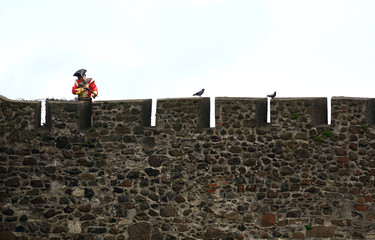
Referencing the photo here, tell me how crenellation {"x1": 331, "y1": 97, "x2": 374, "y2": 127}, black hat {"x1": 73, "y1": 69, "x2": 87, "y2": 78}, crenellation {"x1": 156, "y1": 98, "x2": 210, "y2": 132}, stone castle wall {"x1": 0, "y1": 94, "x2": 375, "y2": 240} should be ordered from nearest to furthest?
1. stone castle wall {"x1": 0, "y1": 94, "x2": 375, "y2": 240}
2. crenellation {"x1": 156, "y1": 98, "x2": 210, "y2": 132}
3. crenellation {"x1": 331, "y1": 97, "x2": 374, "y2": 127}
4. black hat {"x1": 73, "y1": 69, "x2": 87, "y2": 78}

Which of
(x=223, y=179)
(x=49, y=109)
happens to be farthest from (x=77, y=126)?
(x=223, y=179)

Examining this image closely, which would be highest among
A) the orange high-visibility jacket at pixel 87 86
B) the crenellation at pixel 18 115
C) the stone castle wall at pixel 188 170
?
the orange high-visibility jacket at pixel 87 86

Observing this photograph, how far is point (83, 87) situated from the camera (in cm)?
1420

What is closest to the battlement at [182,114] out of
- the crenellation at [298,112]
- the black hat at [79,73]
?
the crenellation at [298,112]

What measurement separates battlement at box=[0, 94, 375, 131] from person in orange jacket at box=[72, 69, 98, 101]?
1.07 ft

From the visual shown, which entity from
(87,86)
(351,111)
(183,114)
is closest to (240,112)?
(183,114)

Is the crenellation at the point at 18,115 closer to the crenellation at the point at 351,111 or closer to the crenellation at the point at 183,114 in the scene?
the crenellation at the point at 183,114

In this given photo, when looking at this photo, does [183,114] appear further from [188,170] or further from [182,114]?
[188,170]

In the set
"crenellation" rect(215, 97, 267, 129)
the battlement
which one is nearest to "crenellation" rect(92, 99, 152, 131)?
the battlement

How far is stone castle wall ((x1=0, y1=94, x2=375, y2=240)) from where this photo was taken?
13359 millimetres

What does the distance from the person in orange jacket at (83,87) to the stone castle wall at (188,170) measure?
0.33 m

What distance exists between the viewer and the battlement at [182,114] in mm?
13742

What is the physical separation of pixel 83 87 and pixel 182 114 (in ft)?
6.84

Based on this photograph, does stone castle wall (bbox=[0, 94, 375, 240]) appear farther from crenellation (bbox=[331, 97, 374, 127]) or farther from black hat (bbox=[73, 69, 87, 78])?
black hat (bbox=[73, 69, 87, 78])
